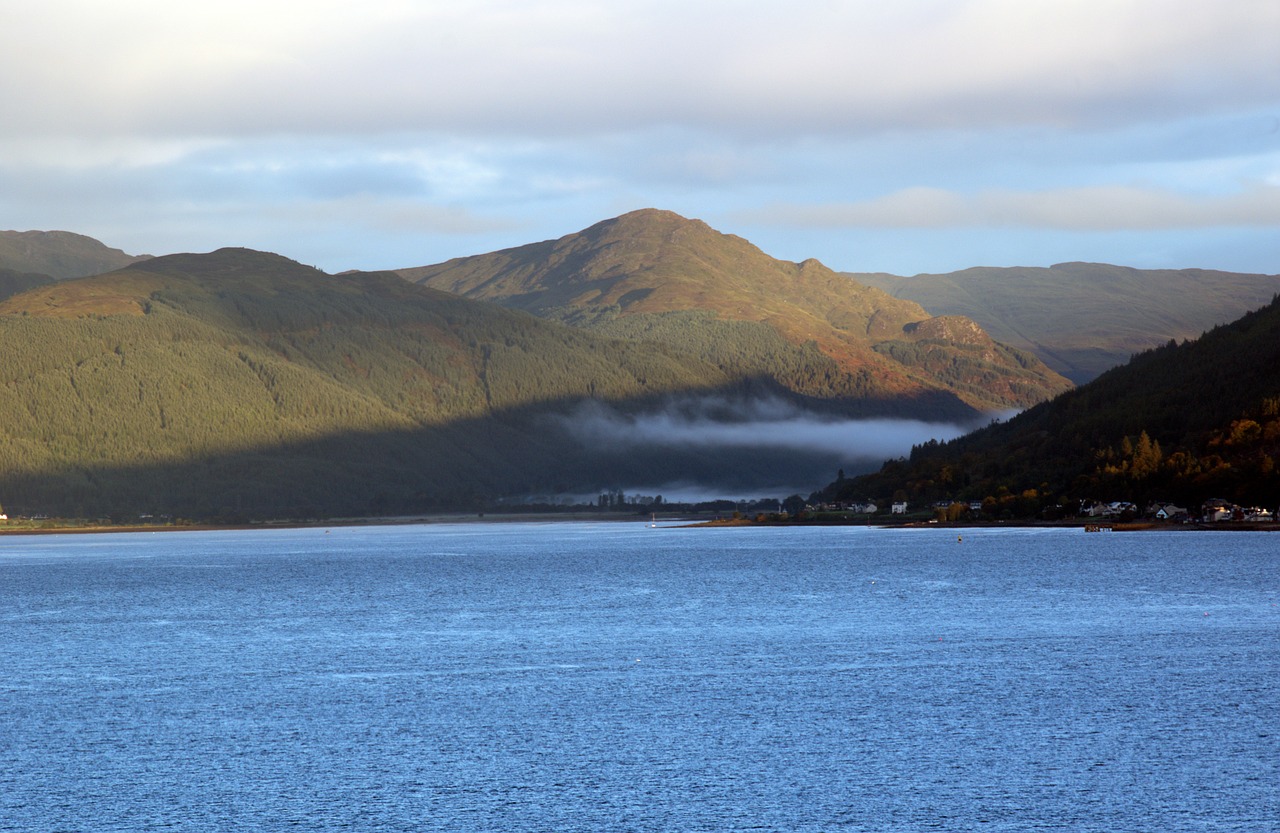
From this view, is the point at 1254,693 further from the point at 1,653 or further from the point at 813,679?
the point at 1,653

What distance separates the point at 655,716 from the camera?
71.5 meters

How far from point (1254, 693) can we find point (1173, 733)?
508 inches

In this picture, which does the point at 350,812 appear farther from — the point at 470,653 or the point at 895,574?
the point at 895,574

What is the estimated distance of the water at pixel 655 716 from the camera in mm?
53688

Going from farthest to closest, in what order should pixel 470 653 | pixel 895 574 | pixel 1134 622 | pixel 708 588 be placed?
pixel 895 574 < pixel 708 588 < pixel 1134 622 < pixel 470 653

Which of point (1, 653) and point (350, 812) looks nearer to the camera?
point (350, 812)

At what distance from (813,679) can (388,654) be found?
3048 cm

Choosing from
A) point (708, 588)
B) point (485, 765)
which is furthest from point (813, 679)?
point (708, 588)

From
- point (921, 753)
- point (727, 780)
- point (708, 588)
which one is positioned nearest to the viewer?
point (727, 780)

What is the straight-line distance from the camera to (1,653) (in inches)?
4023

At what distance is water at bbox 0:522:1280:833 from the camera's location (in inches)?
2114

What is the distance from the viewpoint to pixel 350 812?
53.2 metres

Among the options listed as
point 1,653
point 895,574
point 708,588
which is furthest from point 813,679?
point 895,574

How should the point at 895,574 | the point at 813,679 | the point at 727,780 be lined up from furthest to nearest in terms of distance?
the point at 895,574, the point at 813,679, the point at 727,780
